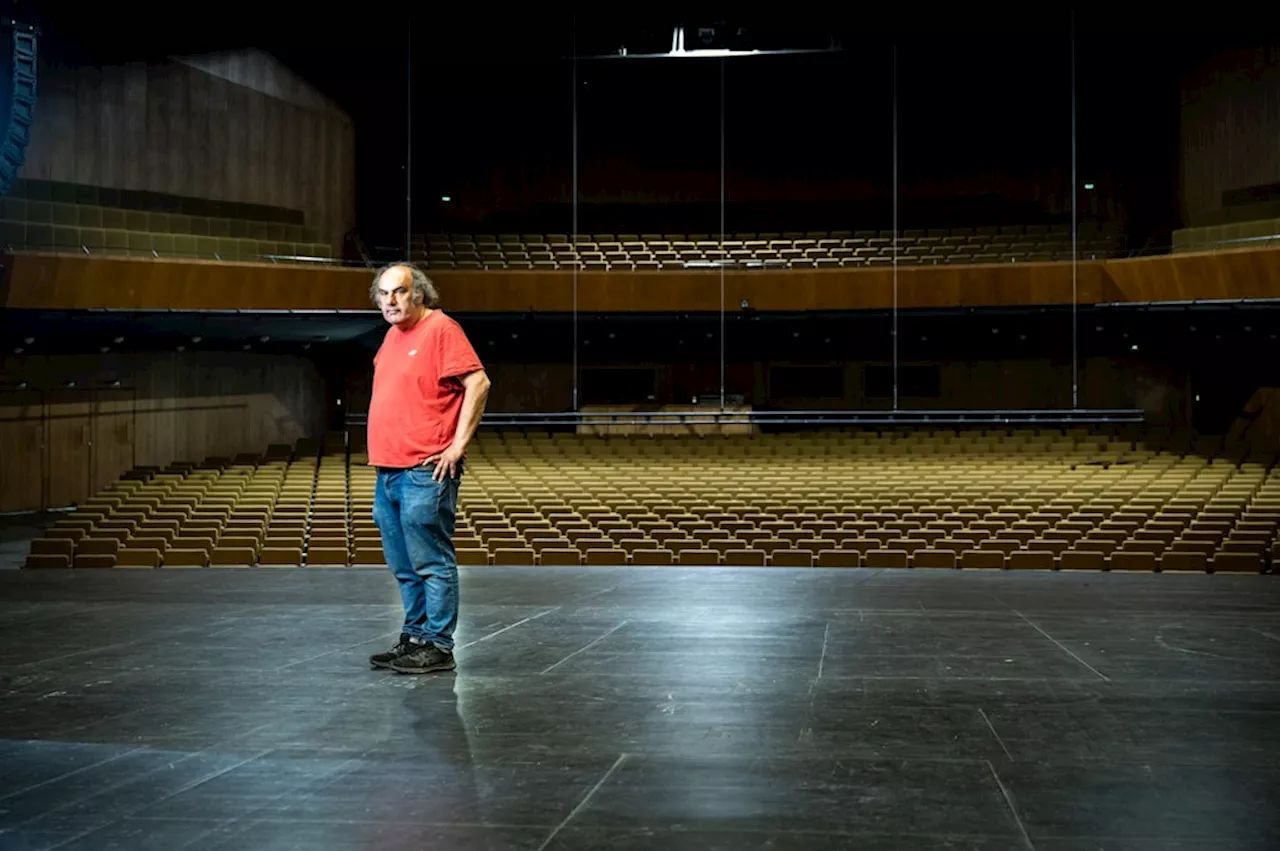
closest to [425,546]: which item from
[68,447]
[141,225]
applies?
[68,447]

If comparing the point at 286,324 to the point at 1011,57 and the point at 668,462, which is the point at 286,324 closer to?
the point at 668,462

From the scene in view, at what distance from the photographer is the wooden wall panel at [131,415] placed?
16.0 metres

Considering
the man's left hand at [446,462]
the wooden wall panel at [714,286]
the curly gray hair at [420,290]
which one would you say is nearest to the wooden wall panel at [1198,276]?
the wooden wall panel at [714,286]

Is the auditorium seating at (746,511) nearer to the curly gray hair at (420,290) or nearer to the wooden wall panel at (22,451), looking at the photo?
the wooden wall panel at (22,451)

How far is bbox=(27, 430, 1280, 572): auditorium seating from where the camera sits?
9.20m

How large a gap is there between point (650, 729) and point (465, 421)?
1.21 metres

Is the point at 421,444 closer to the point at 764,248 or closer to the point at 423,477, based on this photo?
the point at 423,477

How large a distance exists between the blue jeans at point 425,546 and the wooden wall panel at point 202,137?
539 inches

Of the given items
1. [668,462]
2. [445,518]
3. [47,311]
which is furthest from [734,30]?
[445,518]

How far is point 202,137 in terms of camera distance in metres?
17.9

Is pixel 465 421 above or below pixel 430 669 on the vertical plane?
above

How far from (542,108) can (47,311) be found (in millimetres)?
10294

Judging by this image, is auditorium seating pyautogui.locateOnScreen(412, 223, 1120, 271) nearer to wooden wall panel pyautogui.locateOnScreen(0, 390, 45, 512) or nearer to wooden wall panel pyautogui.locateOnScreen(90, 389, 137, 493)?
wooden wall panel pyautogui.locateOnScreen(90, 389, 137, 493)

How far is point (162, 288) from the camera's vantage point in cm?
1565
